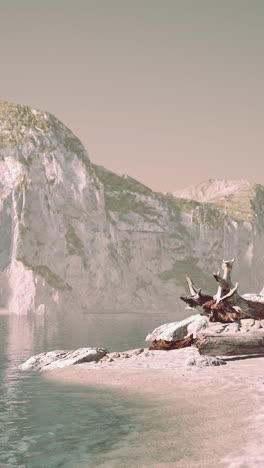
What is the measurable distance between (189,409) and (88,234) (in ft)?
345

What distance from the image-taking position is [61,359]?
2828 centimetres

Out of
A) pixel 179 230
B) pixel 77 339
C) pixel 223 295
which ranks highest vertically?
pixel 179 230

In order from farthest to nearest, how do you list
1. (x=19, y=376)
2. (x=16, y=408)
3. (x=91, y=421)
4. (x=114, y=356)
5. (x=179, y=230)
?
(x=179, y=230), (x=114, y=356), (x=19, y=376), (x=16, y=408), (x=91, y=421)

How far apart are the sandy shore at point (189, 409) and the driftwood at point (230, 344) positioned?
0.55 metres

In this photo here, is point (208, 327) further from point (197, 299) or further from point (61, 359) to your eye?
point (61, 359)

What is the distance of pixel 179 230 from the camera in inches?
5595

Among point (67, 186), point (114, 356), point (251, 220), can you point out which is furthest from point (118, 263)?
point (114, 356)

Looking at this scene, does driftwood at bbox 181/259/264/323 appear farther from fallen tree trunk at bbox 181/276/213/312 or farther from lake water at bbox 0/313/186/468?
lake water at bbox 0/313/186/468

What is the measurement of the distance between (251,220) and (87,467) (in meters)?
141

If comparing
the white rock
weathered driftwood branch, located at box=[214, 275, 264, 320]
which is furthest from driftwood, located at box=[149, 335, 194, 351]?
the white rock

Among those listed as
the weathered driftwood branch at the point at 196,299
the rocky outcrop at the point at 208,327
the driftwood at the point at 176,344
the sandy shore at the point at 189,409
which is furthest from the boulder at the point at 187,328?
the sandy shore at the point at 189,409

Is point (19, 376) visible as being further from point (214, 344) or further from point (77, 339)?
point (77, 339)

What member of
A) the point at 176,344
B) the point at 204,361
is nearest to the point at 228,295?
the point at 176,344

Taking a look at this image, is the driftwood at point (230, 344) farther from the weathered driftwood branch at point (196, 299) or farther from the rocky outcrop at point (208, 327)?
the weathered driftwood branch at point (196, 299)
